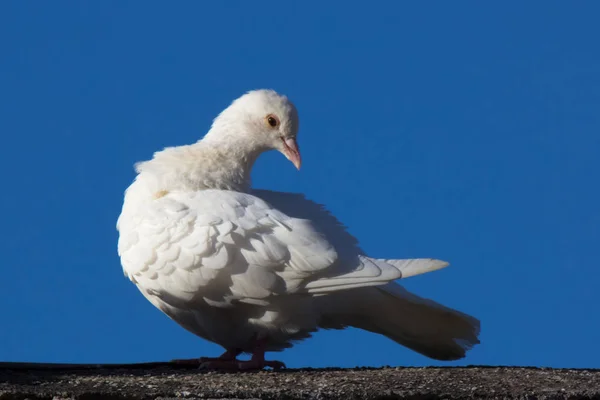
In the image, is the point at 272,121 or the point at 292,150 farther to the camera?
the point at 292,150

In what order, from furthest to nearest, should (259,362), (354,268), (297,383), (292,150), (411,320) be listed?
1. (292,150)
2. (411,320)
3. (259,362)
4. (354,268)
5. (297,383)

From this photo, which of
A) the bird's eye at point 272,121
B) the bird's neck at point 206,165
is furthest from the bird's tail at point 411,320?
the bird's eye at point 272,121

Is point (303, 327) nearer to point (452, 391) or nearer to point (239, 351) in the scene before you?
point (239, 351)

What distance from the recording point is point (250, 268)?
893 cm

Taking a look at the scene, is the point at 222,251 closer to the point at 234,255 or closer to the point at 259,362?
the point at 234,255

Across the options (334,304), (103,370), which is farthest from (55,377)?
(334,304)

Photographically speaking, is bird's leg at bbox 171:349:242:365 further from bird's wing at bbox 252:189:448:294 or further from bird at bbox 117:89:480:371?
bird's wing at bbox 252:189:448:294

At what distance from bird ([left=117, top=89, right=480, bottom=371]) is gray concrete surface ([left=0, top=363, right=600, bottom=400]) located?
67 centimetres

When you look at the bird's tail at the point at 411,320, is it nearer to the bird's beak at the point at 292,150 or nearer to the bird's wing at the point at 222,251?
the bird's wing at the point at 222,251

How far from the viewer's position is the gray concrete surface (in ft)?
24.0

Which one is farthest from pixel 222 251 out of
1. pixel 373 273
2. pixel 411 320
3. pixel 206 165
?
pixel 411 320

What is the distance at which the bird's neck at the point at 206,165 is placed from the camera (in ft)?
32.8

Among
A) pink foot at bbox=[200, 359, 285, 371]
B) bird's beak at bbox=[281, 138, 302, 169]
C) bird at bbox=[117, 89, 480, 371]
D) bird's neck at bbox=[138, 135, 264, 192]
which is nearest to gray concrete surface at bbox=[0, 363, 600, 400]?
→ pink foot at bbox=[200, 359, 285, 371]

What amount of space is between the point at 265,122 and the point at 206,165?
74cm
